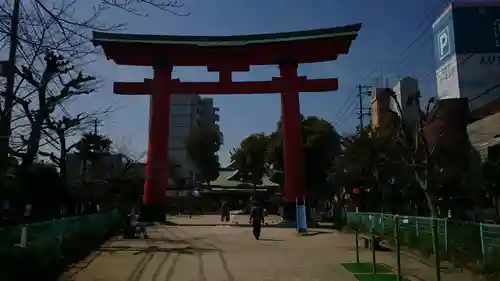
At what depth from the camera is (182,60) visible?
3097 centimetres

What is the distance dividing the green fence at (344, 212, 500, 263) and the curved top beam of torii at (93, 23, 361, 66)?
1542 cm

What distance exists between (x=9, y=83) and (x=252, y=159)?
4806cm

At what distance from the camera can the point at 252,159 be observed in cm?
5741

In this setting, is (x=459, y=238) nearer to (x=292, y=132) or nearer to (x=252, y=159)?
(x=292, y=132)

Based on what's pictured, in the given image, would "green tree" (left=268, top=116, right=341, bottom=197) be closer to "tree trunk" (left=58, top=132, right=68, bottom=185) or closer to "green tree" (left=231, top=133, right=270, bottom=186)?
"green tree" (left=231, top=133, right=270, bottom=186)

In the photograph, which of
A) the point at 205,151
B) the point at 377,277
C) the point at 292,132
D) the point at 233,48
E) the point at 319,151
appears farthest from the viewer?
the point at 205,151

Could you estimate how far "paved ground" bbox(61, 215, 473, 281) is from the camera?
424 inches

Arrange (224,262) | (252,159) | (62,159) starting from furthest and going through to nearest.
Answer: (252,159), (62,159), (224,262)

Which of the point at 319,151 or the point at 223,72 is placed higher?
the point at 223,72

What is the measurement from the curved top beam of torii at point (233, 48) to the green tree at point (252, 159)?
1013 inches

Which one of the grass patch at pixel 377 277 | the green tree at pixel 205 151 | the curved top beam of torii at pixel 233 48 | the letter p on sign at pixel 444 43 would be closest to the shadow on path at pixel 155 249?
the grass patch at pixel 377 277

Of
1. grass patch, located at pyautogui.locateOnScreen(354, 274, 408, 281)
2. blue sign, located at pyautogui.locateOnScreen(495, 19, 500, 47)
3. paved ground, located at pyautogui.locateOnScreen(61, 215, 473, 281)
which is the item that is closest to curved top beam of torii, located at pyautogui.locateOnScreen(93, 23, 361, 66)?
paved ground, located at pyautogui.locateOnScreen(61, 215, 473, 281)

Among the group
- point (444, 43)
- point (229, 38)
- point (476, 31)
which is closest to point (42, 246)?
point (229, 38)

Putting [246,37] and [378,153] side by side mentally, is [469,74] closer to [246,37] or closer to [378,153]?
[378,153]
